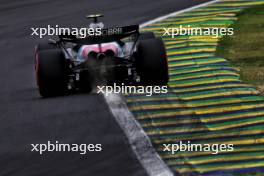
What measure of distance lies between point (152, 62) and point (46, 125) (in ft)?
7.42

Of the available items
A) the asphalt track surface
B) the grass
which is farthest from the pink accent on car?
the grass

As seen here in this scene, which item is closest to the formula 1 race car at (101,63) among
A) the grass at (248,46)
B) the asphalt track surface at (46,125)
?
the asphalt track surface at (46,125)

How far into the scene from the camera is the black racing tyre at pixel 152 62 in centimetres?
1466

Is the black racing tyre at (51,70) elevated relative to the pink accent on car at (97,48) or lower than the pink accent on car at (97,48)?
lower

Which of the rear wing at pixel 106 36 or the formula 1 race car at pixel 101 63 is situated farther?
the rear wing at pixel 106 36

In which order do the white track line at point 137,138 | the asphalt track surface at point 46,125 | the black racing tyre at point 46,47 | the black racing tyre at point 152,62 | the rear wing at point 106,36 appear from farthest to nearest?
the black racing tyre at point 46,47, the rear wing at point 106,36, the black racing tyre at point 152,62, the asphalt track surface at point 46,125, the white track line at point 137,138

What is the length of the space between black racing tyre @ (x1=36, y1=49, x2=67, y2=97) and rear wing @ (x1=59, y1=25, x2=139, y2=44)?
0.43 metres

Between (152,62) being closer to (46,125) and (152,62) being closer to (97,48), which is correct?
(97,48)

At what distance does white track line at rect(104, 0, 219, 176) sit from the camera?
10338 mm

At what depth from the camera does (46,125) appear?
13.3 meters

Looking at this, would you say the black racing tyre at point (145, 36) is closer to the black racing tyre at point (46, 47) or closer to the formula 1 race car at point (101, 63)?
the formula 1 race car at point (101, 63)

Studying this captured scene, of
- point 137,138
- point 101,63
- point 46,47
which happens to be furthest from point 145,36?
point 137,138

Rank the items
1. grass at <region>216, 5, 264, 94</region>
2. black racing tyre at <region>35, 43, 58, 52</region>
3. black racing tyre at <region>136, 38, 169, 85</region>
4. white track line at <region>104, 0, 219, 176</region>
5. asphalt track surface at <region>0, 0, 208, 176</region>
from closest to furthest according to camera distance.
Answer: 1. white track line at <region>104, 0, 219, 176</region>
2. asphalt track surface at <region>0, 0, 208, 176</region>
3. black racing tyre at <region>136, 38, 169, 85</region>
4. black racing tyre at <region>35, 43, 58, 52</region>
5. grass at <region>216, 5, 264, 94</region>

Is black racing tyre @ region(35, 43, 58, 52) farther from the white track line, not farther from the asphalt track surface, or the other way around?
the white track line
